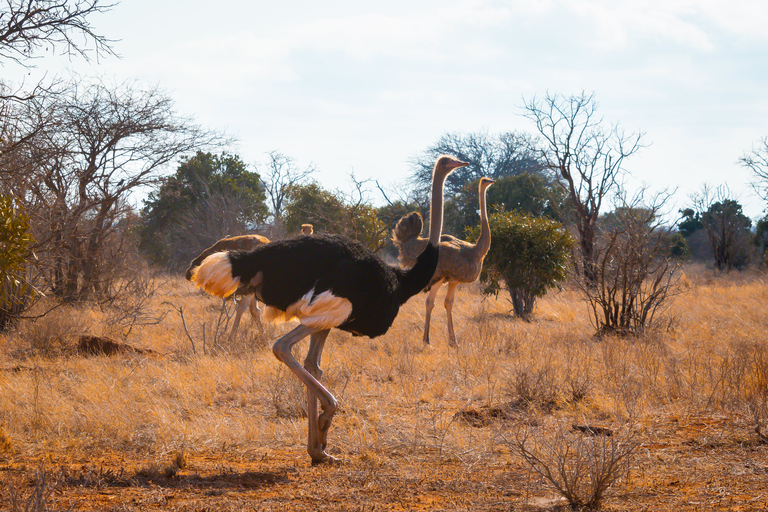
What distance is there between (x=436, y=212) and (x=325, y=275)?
1.22 m

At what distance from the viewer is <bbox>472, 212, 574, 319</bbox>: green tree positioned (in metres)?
11.9

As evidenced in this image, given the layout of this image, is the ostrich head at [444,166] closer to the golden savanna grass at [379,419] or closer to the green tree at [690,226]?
the golden savanna grass at [379,419]

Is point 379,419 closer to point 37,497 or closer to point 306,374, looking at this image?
point 306,374

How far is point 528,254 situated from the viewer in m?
12.0

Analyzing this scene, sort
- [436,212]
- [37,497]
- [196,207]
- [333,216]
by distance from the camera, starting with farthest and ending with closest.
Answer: [196,207] < [333,216] < [436,212] < [37,497]

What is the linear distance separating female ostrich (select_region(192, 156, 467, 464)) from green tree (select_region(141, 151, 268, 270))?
749 inches

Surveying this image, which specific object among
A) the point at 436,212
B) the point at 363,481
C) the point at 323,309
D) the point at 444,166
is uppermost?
the point at 444,166

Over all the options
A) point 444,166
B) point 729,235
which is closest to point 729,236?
point 729,235

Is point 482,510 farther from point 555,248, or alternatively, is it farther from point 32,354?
point 555,248

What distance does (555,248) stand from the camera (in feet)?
39.5

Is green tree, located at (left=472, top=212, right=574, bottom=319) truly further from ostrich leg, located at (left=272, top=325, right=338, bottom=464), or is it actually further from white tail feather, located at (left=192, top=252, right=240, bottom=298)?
white tail feather, located at (left=192, top=252, right=240, bottom=298)

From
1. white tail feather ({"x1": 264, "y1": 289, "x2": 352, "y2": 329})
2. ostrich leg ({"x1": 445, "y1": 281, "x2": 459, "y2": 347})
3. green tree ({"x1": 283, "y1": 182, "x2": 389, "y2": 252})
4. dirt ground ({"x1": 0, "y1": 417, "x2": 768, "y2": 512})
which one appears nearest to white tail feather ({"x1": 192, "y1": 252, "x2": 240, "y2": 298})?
white tail feather ({"x1": 264, "y1": 289, "x2": 352, "y2": 329})

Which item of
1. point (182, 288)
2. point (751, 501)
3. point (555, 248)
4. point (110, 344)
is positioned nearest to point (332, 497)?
point (751, 501)

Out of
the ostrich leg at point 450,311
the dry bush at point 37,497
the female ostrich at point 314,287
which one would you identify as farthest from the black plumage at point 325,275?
the ostrich leg at point 450,311
